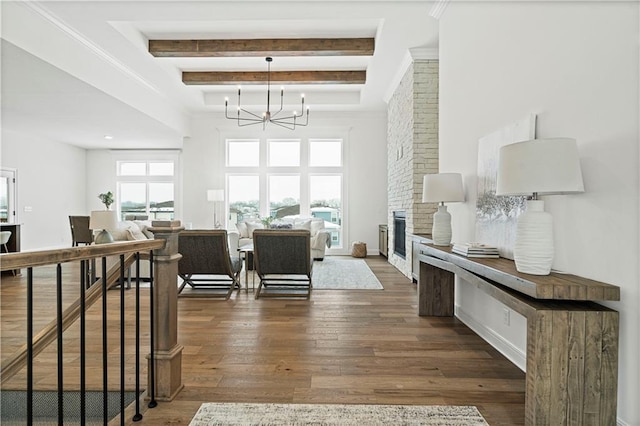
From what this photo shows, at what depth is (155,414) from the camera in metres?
1.83

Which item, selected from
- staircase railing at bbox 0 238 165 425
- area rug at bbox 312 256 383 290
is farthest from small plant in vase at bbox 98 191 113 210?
staircase railing at bbox 0 238 165 425

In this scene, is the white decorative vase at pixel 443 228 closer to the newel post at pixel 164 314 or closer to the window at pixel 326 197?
the newel post at pixel 164 314

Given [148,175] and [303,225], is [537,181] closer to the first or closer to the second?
[303,225]

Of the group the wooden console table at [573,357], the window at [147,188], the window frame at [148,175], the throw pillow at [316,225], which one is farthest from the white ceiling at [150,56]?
the wooden console table at [573,357]

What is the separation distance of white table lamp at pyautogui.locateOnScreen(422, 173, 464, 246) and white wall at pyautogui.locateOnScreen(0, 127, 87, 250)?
358 inches

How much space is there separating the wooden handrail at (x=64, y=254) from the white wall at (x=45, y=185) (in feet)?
27.8

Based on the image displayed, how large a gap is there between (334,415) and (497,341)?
1.51m

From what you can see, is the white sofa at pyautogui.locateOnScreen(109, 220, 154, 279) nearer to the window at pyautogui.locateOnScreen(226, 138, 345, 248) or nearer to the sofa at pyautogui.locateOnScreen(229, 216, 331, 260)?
the sofa at pyautogui.locateOnScreen(229, 216, 331, 260)

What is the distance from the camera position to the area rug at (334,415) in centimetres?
175

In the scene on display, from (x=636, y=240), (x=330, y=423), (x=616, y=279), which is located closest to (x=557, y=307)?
(x=616, y=279)

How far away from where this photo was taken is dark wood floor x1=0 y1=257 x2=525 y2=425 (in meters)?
1.97

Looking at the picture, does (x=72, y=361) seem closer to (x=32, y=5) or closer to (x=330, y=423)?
(x=330, y=423)

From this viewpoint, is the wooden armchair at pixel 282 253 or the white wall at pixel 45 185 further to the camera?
the white wall at pixel 45 185

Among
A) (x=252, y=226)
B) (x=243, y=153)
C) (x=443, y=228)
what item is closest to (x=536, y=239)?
(x=443, y=228)
